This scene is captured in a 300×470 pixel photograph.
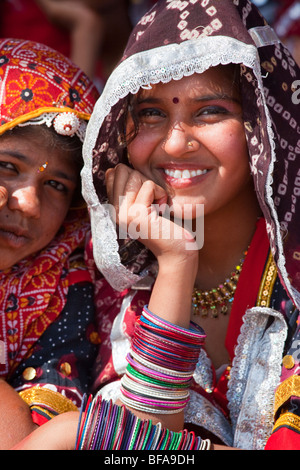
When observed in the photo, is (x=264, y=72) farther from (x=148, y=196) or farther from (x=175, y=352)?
(x=175, y=352)

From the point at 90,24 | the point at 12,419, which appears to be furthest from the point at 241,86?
the point at 90,24

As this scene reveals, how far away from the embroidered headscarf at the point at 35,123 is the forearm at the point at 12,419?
23 centimetres

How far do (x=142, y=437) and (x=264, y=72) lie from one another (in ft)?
3.93

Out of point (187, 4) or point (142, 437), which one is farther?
point (187, 4)

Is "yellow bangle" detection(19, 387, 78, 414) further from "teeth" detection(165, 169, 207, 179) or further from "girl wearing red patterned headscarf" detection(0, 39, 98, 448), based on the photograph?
"teeth" detection(165, 169, 207, 179)

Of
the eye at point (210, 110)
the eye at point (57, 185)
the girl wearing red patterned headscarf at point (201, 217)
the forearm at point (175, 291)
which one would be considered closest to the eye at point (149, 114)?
the girl wearing red patterned headscarf at point (201, 217)

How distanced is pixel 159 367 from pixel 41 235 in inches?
26.6

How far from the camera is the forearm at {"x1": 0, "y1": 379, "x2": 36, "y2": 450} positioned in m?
2.08

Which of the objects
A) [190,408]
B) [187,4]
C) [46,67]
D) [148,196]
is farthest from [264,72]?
[190,408]

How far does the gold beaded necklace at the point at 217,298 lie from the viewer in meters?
2.55

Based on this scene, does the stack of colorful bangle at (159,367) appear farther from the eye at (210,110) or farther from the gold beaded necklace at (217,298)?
the eye at (210,110)

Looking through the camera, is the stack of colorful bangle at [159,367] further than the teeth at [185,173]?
No

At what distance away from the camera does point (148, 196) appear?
2328 millimetres

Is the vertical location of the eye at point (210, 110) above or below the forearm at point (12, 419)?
above
